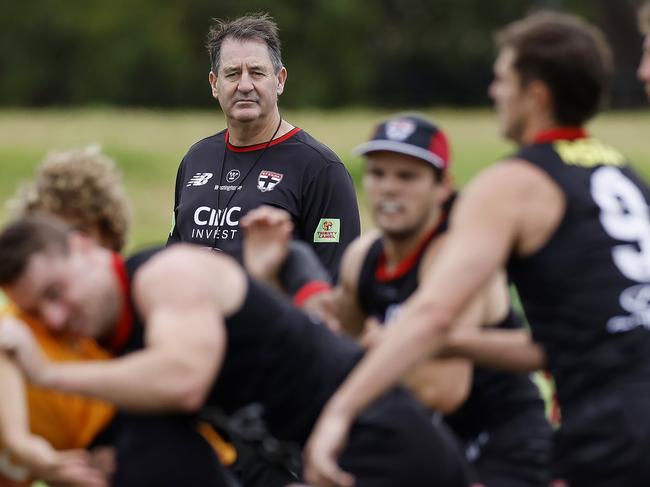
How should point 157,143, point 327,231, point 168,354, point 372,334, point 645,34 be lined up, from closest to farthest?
point 168,354, point 372,334, point 645,34, point 327,231, point 157,143

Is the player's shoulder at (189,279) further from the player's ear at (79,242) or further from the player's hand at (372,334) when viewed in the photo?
the player's hand at (372,334)

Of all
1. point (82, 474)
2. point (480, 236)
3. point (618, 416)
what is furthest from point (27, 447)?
point (618, 416)

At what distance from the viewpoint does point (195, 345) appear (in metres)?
4.64

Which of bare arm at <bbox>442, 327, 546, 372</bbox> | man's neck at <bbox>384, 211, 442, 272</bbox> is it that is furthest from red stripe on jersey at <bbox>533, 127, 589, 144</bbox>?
bare arm at <bbox>442, 327, 546, 372</bbox>

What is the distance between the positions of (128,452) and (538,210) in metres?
1.61

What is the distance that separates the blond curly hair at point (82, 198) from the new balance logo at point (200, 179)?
217 centimetres

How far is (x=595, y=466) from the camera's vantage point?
4918 millimetres

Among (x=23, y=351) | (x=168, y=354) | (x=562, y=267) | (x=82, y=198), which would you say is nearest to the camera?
(x=168, y=354)

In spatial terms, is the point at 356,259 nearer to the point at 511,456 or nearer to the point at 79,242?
the point at 511,456

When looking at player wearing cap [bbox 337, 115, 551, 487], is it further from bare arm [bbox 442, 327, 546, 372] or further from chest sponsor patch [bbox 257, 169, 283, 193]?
chest sponsor patch [bbox 257, 169, 283, 193]

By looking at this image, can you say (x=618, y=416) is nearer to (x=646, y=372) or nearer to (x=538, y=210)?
(x=646, y=372)

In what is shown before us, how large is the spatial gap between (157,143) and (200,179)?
19.1 meters

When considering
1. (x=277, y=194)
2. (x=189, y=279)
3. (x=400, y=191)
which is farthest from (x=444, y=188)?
(x=277, y=194)

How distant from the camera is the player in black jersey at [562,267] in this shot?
4746 mm
